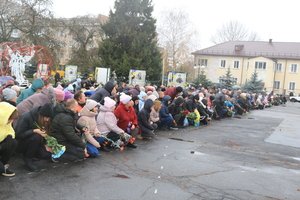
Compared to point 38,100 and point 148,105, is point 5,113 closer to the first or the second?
point 38,100

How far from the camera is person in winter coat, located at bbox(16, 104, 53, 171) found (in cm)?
702

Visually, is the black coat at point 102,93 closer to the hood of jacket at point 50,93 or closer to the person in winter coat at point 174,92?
the hood of jacket at point 50,93

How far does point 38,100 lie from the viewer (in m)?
8.09

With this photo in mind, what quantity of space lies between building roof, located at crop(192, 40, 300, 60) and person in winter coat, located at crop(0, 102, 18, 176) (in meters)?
66.5

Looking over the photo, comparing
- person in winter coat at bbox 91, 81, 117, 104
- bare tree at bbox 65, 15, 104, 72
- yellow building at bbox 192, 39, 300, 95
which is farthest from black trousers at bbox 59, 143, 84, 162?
yellow building at bbox 192, 39, 300, 95

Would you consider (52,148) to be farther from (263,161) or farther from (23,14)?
(23,14)

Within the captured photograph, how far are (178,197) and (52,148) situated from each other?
2819mm

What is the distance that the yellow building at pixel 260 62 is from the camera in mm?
70125

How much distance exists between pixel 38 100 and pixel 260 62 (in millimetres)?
65999

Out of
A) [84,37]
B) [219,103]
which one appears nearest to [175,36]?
[84,37]

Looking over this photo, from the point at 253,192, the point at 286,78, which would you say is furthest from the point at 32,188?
the point at 286,78

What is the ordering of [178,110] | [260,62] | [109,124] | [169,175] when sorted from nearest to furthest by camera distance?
[169,175] → [109,124] → [178,110] → [260,62]

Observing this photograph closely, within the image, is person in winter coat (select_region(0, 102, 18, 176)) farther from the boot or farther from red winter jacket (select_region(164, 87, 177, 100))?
red winter jacket (select_region(164, 87, 177, 100))

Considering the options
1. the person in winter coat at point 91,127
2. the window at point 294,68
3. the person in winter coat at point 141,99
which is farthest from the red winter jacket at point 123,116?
the window at point 294,68
